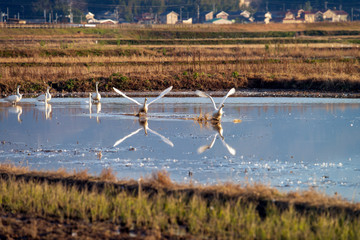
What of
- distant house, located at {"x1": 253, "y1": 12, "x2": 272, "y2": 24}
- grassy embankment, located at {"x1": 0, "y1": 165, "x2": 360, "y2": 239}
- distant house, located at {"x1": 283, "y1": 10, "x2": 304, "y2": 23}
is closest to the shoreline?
grassy embankment, located at {"x1": 0, "y1": 165, "x2": 360, "y2": 239}

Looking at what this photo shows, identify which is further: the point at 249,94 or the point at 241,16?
the point at 241,16

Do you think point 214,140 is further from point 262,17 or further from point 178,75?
point 262,17

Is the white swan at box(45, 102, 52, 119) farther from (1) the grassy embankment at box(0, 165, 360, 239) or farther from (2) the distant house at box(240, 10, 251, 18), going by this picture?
(2) the distant house at box(240, 10, 251, 18)

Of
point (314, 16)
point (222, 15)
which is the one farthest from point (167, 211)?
point (222, 15)

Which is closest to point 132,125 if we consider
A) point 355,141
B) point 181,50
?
point 355,141

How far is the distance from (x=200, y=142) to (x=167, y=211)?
6.63 metres

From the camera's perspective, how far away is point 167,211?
306 inches

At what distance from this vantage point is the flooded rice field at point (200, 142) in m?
10.8

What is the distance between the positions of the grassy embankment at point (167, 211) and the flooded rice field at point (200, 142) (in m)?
1.18

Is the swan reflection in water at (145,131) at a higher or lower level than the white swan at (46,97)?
lower

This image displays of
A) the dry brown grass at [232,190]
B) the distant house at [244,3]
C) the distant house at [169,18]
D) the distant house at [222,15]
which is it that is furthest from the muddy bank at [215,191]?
the distant house at [244,3]

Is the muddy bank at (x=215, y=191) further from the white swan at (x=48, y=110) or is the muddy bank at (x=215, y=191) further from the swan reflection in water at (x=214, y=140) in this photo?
the white swan at (x=48, y=110)

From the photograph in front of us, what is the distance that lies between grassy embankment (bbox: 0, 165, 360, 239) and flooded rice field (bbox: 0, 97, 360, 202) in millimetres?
1176

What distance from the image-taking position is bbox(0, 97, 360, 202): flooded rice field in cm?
1077
